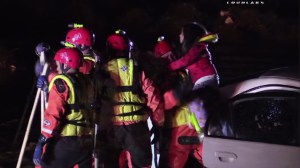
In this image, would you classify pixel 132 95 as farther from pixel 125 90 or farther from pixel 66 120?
pixel 66 120

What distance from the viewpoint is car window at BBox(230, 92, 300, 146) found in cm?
373

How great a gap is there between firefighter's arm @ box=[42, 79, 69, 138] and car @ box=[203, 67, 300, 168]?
4.15 ft

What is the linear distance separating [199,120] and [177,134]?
11.5 inches

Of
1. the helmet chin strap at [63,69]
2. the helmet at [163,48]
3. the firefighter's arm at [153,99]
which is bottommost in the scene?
the firefighter's arm at [153,99]

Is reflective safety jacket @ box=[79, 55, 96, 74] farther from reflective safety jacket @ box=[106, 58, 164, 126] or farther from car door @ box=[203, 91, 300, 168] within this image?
car door @ box=[203, 91, 300, 168]

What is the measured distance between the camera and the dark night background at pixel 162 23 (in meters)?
18.5

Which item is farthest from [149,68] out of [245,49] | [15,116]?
[245,49]

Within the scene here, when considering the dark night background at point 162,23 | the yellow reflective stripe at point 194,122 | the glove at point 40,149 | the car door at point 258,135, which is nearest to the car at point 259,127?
the car door at point 258,135

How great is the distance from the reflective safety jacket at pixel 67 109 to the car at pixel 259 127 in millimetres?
1143

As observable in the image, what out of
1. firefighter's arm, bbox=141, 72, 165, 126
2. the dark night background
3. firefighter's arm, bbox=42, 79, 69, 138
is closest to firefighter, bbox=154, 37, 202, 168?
firefighter's arm, bbox=141, 72, 165, 126

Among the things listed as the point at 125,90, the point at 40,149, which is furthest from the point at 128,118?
the point at 40,149

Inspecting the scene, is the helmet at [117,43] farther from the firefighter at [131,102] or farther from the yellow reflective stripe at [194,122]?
the yellow reflective stripe at [194,122]

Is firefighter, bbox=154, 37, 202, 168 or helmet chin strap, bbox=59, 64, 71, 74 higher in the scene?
helmet chin strap, bbox=59, 64, 71, 74

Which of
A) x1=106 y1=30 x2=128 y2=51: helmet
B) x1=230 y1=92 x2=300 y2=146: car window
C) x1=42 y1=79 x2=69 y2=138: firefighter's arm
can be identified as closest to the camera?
x1=230 y1=92 x2=300 y2=146: car window
